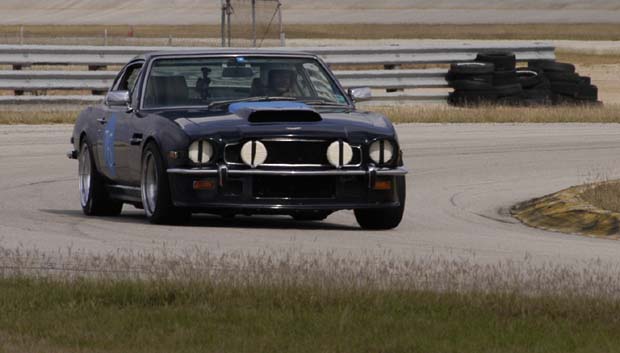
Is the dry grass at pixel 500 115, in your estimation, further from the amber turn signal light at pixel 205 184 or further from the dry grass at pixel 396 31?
the dry grass at pixel 396 31

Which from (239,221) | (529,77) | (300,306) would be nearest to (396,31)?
(529,77)

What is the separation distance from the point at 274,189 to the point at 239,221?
4.14 feet

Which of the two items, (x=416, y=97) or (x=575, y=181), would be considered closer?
(x=575, y=181)

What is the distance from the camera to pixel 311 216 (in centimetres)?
1255

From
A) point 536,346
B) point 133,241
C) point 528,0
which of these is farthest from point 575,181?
point 528,0

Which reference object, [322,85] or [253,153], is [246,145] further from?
[322,85]

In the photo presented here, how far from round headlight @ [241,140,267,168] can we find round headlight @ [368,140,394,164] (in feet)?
2.59

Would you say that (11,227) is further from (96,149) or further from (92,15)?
(92,15)

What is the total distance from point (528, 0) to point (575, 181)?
12670 centimetres

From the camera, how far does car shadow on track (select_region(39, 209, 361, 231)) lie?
11.8 m

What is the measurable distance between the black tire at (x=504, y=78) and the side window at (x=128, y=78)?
1460 cm

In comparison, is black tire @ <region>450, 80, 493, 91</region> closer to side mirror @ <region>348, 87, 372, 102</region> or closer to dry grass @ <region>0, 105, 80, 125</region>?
dry grass @ <region>0, 105, 80, 125</region>

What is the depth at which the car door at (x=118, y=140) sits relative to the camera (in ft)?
39.6

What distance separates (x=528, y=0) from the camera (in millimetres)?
140250
